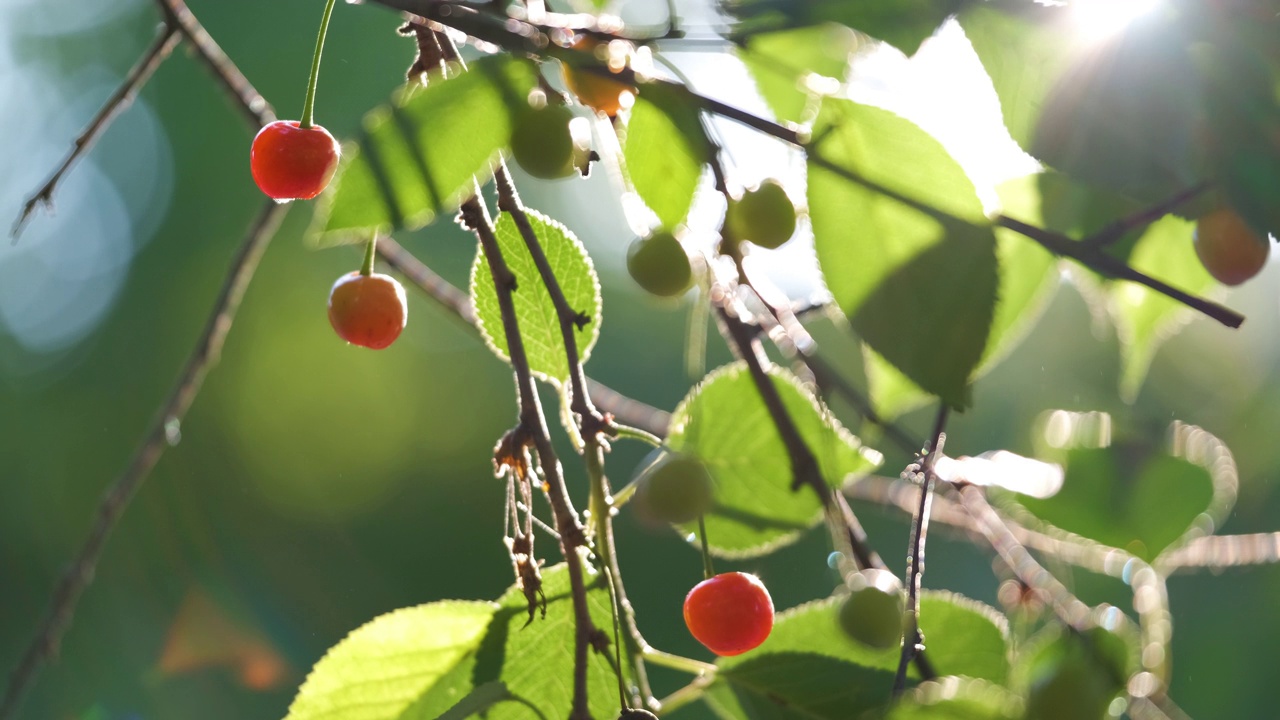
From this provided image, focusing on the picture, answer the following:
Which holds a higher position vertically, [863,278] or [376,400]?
[863,278]

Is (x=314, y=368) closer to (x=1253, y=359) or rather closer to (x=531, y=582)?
(x=1253, y=359)

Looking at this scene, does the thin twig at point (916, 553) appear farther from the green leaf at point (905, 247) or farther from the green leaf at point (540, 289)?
the green leaf at point (540, 289)

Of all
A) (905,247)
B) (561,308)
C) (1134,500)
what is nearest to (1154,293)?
(1134,500)

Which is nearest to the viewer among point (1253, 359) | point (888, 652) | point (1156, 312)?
point (888, 652)

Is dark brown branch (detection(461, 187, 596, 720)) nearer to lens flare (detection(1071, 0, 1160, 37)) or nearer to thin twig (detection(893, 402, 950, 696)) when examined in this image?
thin twig (detection(893, 402, 950, 696))

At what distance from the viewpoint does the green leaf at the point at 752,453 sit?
652mm

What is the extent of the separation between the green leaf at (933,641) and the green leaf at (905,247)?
0.73ft

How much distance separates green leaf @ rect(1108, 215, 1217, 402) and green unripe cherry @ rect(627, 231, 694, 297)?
1.11 feet

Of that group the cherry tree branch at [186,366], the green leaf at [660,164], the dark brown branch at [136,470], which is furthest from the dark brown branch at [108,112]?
the green leaf at [660,164]

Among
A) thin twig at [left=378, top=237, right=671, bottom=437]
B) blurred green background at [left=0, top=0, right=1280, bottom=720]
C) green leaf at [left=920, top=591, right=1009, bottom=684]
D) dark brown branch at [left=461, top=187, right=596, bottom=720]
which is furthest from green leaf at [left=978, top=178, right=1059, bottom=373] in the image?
blurred green background at [left=0, top=0, right=1280, bottom=720]

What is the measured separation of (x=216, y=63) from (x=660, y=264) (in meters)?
0.51

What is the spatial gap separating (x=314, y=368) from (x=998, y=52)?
22.3ft

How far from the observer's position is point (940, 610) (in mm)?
619

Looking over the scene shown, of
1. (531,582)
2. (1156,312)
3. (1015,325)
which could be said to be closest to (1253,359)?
(1156,312)
